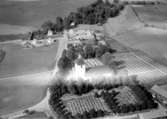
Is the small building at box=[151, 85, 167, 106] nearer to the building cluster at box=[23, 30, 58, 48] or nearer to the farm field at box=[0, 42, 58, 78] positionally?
the farm field at box=[0, 42, 58, 78]

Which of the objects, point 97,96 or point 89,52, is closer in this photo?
point 97,96

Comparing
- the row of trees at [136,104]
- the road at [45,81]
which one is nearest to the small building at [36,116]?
the road at [45,81]

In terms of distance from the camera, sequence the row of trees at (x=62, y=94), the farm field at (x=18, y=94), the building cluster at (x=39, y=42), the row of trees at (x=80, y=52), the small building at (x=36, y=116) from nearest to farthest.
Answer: the row of trees at (x=62, y=94)
the small building at (x=36, y=116)
the farm field at (x=18, y=94)
the row of trees at (x=80, y=52)
the building cluster at (x=39, y=42)

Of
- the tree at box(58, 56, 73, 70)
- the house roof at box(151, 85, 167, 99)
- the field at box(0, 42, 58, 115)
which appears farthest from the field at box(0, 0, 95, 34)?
the house roof at box(151, 85, 167, 99)

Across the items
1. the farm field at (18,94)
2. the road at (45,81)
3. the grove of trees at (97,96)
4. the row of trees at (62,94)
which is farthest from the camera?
the farm field at (18,94)

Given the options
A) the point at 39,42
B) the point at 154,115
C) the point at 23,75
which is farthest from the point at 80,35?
the point at 154,115

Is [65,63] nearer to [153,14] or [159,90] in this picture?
[159,90]

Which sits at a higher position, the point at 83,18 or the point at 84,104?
the point at 83,18

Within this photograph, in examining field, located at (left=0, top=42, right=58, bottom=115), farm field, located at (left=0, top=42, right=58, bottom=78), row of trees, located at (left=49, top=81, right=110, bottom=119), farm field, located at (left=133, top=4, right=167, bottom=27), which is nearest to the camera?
row of trees, located at (left=49, top=81, right=110, bottom=119)

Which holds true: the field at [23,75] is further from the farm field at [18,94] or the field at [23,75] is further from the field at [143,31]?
the field at [143,31]
